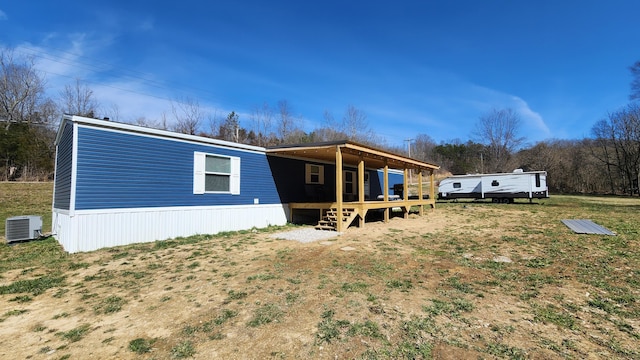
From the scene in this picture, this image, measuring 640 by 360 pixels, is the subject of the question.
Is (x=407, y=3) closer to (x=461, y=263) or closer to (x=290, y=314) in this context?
(x=461, y=263)

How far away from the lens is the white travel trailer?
753 inches

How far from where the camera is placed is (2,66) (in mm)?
24078

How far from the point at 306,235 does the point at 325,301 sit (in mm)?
4716

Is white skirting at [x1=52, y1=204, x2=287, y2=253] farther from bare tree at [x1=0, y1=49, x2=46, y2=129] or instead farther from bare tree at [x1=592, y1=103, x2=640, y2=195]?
bare tree at [x1=592, y1=103, x2=640, y2=195]

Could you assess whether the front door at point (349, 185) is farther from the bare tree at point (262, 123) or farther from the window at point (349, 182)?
the bare tree at point (262, 123)

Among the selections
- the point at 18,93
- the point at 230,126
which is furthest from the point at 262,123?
the point at 18,93

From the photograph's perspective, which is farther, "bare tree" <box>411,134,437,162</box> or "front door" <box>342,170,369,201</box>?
"bare tree" <box>411,134,437,162</box>

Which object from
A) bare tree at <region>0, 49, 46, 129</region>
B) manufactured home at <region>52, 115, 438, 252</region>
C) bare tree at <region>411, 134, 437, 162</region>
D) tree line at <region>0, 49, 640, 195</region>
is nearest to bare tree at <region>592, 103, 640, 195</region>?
tree line at <region>0, 49, 640, 195</region>

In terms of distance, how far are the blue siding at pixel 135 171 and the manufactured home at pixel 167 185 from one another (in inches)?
0.7

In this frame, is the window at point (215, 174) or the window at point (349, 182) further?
the window at point (349, 182)

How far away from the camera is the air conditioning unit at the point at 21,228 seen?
770 centimetres

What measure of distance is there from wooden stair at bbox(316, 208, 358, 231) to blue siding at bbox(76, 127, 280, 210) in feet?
9.46

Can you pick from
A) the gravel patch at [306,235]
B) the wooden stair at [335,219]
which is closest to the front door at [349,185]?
the wooden stair at [335,219]

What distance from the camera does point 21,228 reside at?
7.89m
